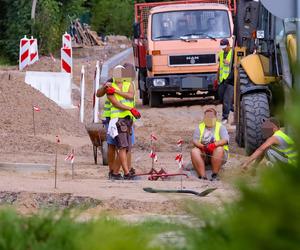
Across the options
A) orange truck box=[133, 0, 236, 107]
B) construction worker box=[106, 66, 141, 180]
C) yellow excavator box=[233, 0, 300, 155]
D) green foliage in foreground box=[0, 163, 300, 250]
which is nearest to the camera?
green foliage in foreground box=[0, 163, 300, 250]

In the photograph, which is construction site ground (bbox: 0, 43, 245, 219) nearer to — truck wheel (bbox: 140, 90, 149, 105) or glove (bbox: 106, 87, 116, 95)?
truck wheel (bbox: 140, 90, 149, 105)

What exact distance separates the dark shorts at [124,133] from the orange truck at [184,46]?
1217 centimetres

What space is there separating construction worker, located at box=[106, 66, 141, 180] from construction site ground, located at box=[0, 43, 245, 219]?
40 centimetres

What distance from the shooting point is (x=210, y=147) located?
13.7 m

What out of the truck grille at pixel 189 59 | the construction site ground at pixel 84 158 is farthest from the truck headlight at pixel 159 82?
the construction site ground at pixel 84 158

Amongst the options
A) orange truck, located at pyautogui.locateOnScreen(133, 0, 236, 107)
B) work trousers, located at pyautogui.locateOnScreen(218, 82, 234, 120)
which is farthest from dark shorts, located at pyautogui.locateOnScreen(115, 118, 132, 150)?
orange truck, located at pyautogui.locateOnScreen(133, 0, 236, 107)

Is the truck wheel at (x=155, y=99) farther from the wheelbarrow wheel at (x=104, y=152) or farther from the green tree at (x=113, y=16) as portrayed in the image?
the green tree at (x=113, y=16)

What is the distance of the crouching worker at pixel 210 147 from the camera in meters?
13.6

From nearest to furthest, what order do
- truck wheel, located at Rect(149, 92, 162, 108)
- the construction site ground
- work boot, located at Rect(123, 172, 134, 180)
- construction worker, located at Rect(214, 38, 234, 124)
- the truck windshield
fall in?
the construction site ground → work boot, located at Rect(123, 172, 134, 180) → construction worker, located at Rect(214, 38, 234, 124) → the truck windshield → truck wheel, located at Rect(149, 92, 162, 108)

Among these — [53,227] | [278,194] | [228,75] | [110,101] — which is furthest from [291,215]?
[228,75]

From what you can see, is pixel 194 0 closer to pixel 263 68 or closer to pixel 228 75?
pixel 228 75

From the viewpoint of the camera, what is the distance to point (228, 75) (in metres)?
20.6

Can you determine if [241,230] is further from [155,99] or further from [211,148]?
[155,99]

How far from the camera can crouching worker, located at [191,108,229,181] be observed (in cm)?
1358
